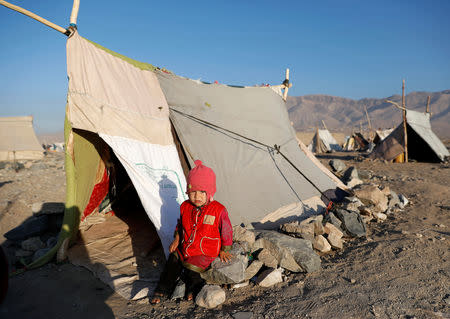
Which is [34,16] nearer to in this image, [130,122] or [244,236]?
[130,122]

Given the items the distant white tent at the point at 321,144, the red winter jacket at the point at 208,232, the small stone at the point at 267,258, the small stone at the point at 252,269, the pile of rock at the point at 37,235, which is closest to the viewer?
the red winter jacket at the point at 208,232

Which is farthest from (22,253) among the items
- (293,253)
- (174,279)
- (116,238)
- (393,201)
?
(393,201)

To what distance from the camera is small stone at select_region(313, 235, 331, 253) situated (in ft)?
12.2

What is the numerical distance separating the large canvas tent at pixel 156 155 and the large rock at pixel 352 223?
0.65m

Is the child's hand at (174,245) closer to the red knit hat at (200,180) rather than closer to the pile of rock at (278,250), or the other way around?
the pile of rock at (278,250)

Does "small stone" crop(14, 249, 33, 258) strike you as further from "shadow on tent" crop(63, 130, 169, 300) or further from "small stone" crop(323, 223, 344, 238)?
"small stone" crop(323, 223, 344, 238)

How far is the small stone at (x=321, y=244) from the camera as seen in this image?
12.2 ft

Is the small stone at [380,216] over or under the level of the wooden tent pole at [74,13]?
under

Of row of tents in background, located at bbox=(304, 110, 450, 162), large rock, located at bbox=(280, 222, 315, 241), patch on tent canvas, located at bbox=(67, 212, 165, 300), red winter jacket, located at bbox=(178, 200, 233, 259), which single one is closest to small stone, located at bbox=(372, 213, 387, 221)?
large rock, located at bbox=(280, 222, 315, 241)

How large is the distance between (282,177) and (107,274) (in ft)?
10.0

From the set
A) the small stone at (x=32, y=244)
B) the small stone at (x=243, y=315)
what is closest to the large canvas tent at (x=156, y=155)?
the small stone at (x=32, y=244)

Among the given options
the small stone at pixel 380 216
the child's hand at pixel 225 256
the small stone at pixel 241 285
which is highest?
the child's hand at pixel 225 256

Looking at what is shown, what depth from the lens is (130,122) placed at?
3.96m

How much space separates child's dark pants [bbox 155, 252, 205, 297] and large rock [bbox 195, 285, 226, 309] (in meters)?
0.15
